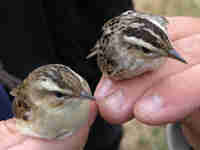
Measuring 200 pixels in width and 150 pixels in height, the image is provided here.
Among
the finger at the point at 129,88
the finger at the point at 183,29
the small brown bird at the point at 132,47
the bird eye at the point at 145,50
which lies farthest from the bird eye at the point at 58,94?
the finger at the point at 183,29

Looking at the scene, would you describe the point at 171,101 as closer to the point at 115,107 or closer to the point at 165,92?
the point at 165,92

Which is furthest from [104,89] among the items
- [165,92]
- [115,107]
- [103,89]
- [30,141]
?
[30,141]

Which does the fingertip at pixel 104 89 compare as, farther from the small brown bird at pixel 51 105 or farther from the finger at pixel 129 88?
the small brown bird at pixel 51 105

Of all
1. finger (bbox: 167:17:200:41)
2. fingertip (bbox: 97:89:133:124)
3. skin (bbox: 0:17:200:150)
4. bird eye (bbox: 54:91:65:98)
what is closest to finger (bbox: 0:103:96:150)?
skin (bbox: 0:17:200:150)

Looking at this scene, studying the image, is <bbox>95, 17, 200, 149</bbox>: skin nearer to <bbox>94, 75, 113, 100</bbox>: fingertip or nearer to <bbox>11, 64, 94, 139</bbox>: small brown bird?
<bbox>94, 75, 113, 100</bbox>: fingertip

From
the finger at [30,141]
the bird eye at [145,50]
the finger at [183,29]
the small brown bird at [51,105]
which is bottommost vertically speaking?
the finger at [30,141]
